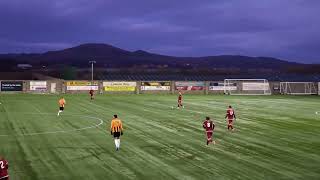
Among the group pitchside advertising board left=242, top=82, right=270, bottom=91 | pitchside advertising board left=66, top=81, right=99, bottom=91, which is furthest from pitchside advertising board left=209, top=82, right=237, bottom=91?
pitchside advertising board left=66, top=81, right=99, bottom=91

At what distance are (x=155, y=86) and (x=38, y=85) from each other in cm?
2118

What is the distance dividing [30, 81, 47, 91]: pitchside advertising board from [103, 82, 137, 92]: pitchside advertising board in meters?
10.6

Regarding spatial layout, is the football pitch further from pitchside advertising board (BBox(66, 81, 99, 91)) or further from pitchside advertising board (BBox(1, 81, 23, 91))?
pitchside advertising board (BBox(66, 81, 99, 91))

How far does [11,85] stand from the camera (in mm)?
84750

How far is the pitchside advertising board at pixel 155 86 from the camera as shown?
91000 mm

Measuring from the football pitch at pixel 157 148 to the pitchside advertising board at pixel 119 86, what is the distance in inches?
1646

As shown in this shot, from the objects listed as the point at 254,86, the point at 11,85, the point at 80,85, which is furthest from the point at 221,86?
the point at 11,85

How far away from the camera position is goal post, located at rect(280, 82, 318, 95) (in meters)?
95.8

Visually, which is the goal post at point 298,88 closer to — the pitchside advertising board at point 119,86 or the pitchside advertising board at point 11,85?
the pitchside advertising board at point 119,86

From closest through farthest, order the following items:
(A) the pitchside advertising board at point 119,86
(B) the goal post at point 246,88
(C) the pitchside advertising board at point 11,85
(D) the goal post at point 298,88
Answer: (C) the pitchside advertising board at point 11,85 < (A) the pitchside advertising board at point 119,86 < (B) the goal post at point 246,88 < (D) the goal post at point 298,88

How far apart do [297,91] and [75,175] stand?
268ft

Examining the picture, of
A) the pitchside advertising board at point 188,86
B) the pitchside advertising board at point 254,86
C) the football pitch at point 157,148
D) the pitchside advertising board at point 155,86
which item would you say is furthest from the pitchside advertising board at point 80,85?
the football pitch at point 157,148

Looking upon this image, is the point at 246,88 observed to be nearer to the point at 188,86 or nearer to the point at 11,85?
the point at 188,86

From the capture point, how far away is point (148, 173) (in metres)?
21.8
